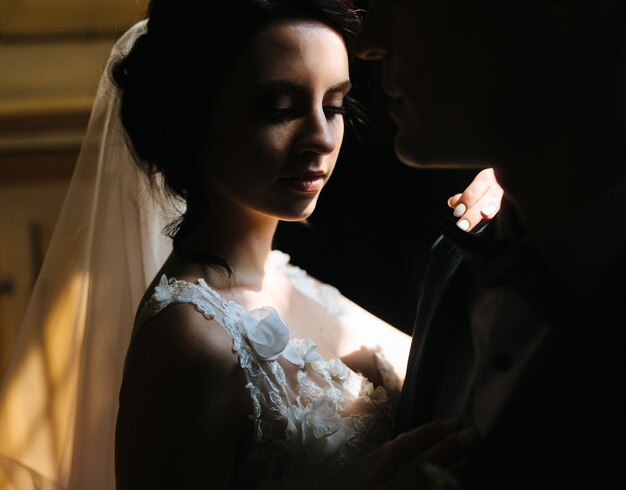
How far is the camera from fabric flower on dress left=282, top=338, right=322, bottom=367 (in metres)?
1.25

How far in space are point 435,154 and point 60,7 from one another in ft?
6.80

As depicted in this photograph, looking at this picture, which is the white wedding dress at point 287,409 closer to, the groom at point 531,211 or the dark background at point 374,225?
the groom at point 531,211

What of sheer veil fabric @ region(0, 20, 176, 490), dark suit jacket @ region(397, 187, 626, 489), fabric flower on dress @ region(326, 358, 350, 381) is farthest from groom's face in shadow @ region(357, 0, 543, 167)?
sheer veil fabric @ region(0, 20, 176, 490)

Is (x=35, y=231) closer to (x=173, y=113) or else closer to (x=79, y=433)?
(x=79, y=433)

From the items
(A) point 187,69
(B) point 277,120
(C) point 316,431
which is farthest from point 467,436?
(A) point 187,69

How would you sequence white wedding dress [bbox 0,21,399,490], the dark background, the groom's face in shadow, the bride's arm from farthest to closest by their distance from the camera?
1. the dark background
2. white wedding dress [bbox 0,21,399,490]
3. the bride's arm
4. the groom's face in shadow

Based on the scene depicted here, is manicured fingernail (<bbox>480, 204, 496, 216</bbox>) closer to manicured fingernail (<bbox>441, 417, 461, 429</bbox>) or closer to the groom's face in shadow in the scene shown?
the groom's face in shadow

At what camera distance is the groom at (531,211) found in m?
0.74

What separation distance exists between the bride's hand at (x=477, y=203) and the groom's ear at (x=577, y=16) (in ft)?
1.40

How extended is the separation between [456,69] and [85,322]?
931 millimetres

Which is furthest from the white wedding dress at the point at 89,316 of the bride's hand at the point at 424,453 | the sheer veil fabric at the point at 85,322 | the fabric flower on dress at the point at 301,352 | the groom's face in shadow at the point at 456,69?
the groom's face in shadow at the point at 456,69

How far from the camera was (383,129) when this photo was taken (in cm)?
219

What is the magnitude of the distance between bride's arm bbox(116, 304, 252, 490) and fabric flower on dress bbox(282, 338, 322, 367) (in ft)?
0.48

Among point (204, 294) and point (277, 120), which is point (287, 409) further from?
point (277, 120)
